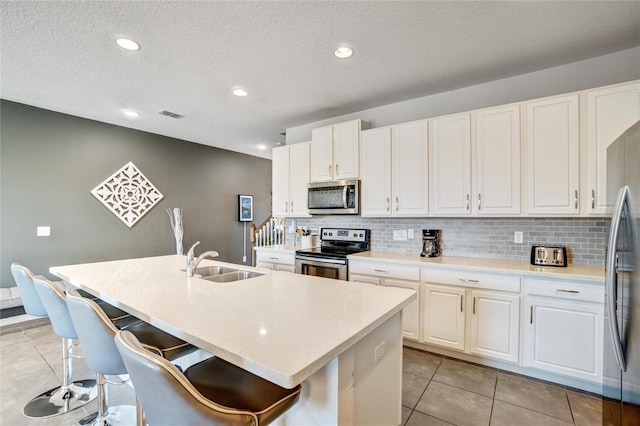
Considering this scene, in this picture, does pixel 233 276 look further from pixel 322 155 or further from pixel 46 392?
pixel 322 155

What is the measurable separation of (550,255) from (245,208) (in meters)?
5.26

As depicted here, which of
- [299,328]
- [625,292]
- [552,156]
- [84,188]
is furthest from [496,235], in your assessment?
[84,188]

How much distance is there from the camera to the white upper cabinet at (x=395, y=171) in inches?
121

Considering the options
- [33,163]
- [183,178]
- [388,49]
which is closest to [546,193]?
[388,49]

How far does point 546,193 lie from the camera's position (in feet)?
8.04

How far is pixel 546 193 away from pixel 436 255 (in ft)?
3.68

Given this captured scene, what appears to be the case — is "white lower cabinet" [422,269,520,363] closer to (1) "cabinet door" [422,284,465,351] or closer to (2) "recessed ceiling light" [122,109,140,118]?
(1) "cabinet door" [422,284,465,351]

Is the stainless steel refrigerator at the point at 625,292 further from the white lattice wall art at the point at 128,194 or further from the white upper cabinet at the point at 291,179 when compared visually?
the white lattice wall art at the point at 128,194

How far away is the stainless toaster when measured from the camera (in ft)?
8.13

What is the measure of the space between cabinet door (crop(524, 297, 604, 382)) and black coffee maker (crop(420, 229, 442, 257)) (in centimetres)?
97

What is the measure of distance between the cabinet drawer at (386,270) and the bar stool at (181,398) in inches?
78.7

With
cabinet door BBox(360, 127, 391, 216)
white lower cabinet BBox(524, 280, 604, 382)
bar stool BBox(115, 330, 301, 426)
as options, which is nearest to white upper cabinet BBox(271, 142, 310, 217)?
cabinet door BBox(360, 127, 391, 216)

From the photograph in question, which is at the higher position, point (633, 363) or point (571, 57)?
point (571, 57)

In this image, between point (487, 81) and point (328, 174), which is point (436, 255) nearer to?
point (328, 174)
